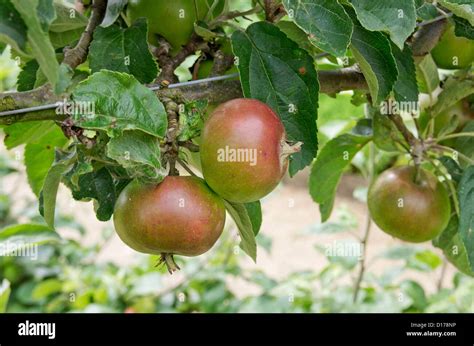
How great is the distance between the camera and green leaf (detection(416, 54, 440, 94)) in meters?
0.95

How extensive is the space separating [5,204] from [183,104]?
7.60ft

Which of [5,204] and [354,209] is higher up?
[5,204]

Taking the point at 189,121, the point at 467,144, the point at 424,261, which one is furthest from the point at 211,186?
the point at 424,261

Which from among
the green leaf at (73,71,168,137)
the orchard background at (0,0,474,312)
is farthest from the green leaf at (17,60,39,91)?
the green leaf at (73,71,168,137)

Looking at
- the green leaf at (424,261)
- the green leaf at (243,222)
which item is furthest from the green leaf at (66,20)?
the green leaf at (424,261)

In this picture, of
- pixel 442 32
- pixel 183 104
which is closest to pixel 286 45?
pixel 183 104

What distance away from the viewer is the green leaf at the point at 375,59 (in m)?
0.66

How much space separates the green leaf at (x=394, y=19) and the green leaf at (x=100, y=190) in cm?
31

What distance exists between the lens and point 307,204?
5.03 m

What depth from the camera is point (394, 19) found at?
24.6 inches

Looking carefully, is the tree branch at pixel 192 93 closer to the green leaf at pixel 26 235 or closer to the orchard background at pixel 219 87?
the orchard background at pixel 219 87
